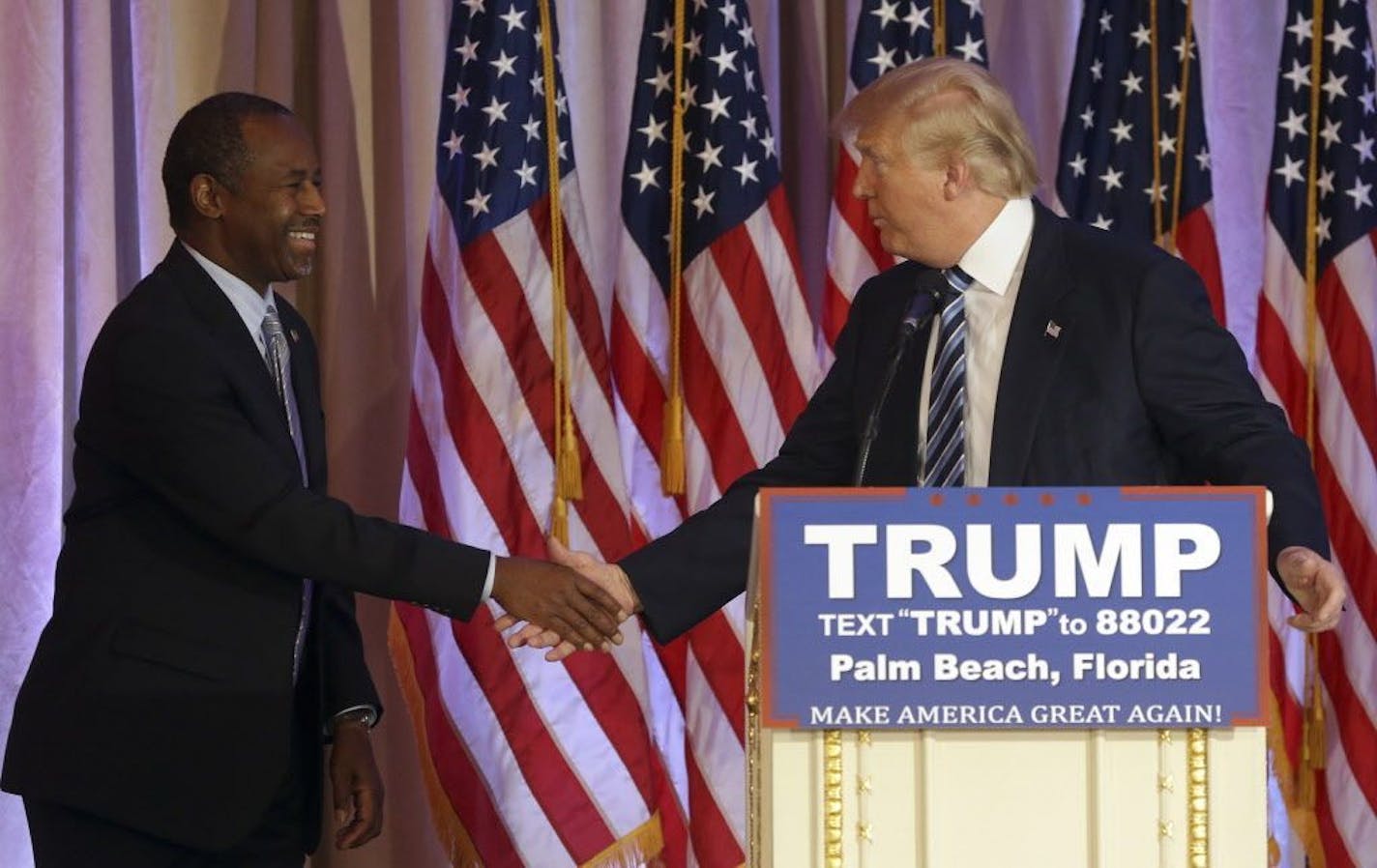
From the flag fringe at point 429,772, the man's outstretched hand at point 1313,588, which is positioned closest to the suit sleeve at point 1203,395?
the man's outstretched hand at point 1313,588

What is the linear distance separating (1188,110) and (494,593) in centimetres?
235

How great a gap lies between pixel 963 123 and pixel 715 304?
4.91ft

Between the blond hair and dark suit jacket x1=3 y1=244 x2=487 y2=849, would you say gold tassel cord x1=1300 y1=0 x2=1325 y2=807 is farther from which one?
dark suit jacket x1=3 y1=244 x2=487 y2=849

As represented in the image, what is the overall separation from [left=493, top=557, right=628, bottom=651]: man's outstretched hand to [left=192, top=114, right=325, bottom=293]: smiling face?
632mm

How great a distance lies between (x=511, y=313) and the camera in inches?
159

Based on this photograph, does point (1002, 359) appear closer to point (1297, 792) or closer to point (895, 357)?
point (895, 357)

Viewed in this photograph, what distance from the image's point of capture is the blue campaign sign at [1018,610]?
5.85ft

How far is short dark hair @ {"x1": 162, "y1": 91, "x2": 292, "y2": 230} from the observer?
3.04 metres

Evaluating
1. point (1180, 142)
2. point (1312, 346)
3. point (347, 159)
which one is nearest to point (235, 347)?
point (347, 159)

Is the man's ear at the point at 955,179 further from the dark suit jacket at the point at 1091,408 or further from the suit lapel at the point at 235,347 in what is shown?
the suit lapel at the point at 235,347

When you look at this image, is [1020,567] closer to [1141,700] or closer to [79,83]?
[1141,700]

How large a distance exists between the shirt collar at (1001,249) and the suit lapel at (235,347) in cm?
112

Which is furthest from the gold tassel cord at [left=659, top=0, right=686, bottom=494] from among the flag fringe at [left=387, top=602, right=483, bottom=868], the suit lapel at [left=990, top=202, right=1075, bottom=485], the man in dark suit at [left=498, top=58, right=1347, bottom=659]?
the suit lapel at [left=990, top=202, right=1075, bottom=485]

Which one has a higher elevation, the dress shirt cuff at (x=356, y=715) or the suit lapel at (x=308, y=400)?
the suit lapel at (x=308, y=400)
